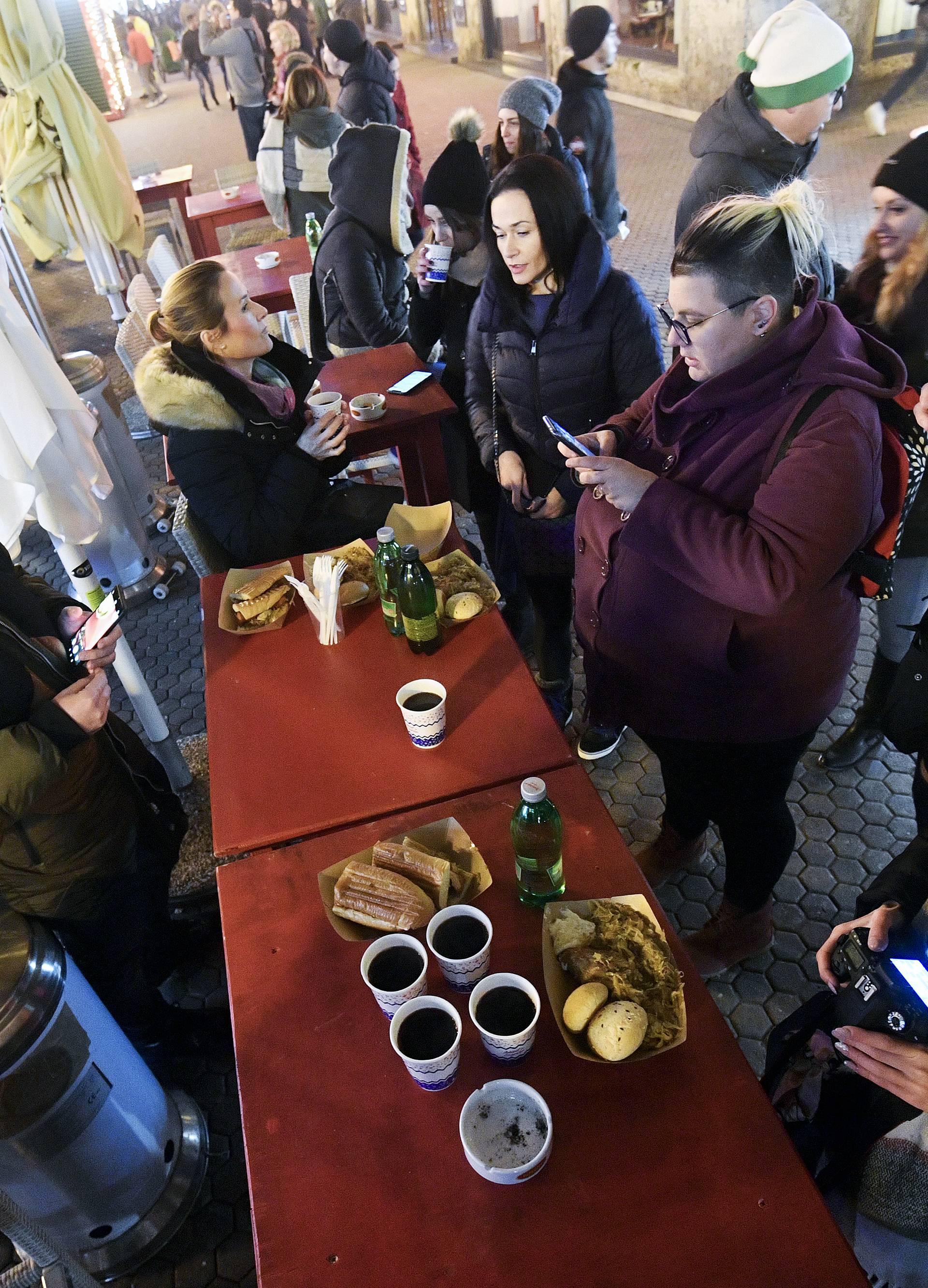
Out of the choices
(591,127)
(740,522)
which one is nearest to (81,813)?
(740,522)

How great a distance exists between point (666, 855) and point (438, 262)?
8.39 ft

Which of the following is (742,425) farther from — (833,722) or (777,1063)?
(833,722)

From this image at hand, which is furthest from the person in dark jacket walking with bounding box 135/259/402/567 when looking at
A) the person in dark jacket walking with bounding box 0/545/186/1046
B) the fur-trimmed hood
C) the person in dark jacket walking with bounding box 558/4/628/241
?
the person in dark jacket walking with bounding box 558/4/628/241

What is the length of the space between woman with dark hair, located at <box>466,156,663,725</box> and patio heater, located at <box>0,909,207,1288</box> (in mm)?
1965

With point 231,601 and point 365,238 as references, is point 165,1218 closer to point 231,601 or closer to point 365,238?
point 231,601

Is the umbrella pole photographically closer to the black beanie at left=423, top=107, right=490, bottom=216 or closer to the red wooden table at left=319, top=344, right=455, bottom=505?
the red wooden table at left=319, top=344, right=455, bottom=505

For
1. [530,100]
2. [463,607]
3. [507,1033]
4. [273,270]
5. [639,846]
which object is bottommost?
[639,846]

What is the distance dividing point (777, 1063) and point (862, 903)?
0.36 metres

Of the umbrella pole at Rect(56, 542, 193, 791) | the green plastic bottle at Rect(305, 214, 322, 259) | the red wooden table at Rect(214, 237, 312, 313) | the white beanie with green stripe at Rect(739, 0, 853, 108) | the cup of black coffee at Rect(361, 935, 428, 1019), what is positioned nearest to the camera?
the cup of black coffee at Rect(361, 935, 428, 1019)

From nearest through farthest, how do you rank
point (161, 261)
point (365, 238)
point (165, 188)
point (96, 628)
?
point (96, 628) < point (365, 238) < point (161, 261) < point (165, 188)

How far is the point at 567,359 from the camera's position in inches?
104

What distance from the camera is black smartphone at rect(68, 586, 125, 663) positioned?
2.10m

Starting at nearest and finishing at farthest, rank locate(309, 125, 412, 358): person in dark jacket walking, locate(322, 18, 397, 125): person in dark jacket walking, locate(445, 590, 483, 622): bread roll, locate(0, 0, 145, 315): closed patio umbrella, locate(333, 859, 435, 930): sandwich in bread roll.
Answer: locate(333, 859, 435, 930): sandwich in bread roll < locate(445, 590, 483, 622): bread roll < locate(309, 125, 412, 358): person in dark jacket walking < locate(0, 0, 145, 315): closed patio umbrella < locate(322, 18, 397, 125): person in dark jacket walking

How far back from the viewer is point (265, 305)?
202 inches
